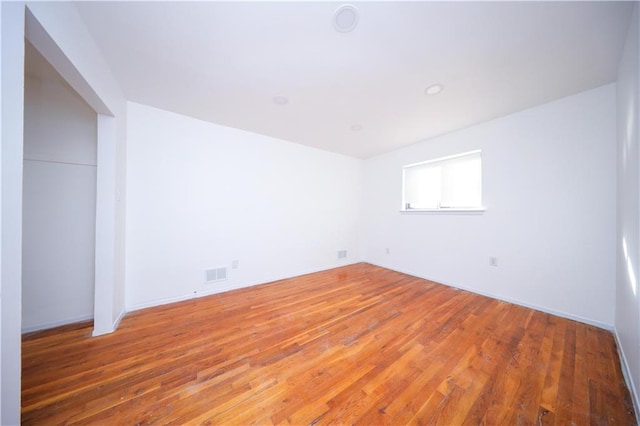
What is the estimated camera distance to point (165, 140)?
2422mm

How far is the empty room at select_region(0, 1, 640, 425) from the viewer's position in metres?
1.17

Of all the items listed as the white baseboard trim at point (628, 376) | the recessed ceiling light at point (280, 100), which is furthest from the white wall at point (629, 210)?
the recessed ceiling light at point (280, 100)

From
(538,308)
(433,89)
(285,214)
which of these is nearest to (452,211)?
(538,308)

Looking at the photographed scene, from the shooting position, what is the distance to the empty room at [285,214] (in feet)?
3.84

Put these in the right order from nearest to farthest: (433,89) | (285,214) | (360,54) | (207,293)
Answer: (360,54) < (433,89) < (207,293) < (285,214)

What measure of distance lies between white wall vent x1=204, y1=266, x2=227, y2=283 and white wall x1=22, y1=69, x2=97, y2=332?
107 cm

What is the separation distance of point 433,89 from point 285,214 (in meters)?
2.60

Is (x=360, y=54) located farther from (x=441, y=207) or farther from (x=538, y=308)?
(x=538, y=308)

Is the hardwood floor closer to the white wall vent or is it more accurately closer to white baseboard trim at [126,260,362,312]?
white baseboard trim at [126,260,362,312]

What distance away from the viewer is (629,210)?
4.66ft

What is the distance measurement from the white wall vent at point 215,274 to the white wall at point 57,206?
1074mm

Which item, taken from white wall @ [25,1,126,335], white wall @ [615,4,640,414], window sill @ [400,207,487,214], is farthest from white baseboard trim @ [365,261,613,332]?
white wall @ [25,1,126,335]

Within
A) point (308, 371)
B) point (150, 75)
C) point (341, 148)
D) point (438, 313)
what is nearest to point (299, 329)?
point (308, 371)

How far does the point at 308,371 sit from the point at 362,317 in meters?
0.89
